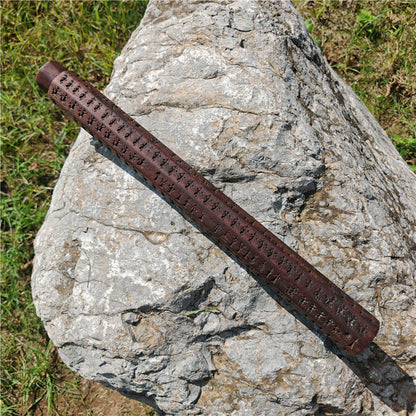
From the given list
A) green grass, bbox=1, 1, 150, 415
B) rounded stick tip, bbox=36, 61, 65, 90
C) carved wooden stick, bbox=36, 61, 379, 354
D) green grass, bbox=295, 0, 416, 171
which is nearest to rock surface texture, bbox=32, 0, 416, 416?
carved wooden stick, bbox=36, 61, 379, 354

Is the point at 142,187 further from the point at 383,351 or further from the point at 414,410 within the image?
the point at 414,410

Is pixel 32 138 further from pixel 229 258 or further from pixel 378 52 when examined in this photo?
pixel 378 52

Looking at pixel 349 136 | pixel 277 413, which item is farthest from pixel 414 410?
pixel 349 136

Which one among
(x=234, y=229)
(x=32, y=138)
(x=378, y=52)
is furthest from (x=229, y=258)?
(x=378, y=52)

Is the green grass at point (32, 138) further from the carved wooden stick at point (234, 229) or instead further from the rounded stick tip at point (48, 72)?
the carved wooden stick at point (234, 229)

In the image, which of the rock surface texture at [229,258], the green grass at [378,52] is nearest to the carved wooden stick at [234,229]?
the rock surface texture at [229,258]

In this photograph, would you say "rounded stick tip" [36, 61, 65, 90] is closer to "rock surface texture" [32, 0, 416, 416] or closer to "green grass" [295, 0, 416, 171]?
"rock surface texture" [32, 0, 416, 416]
